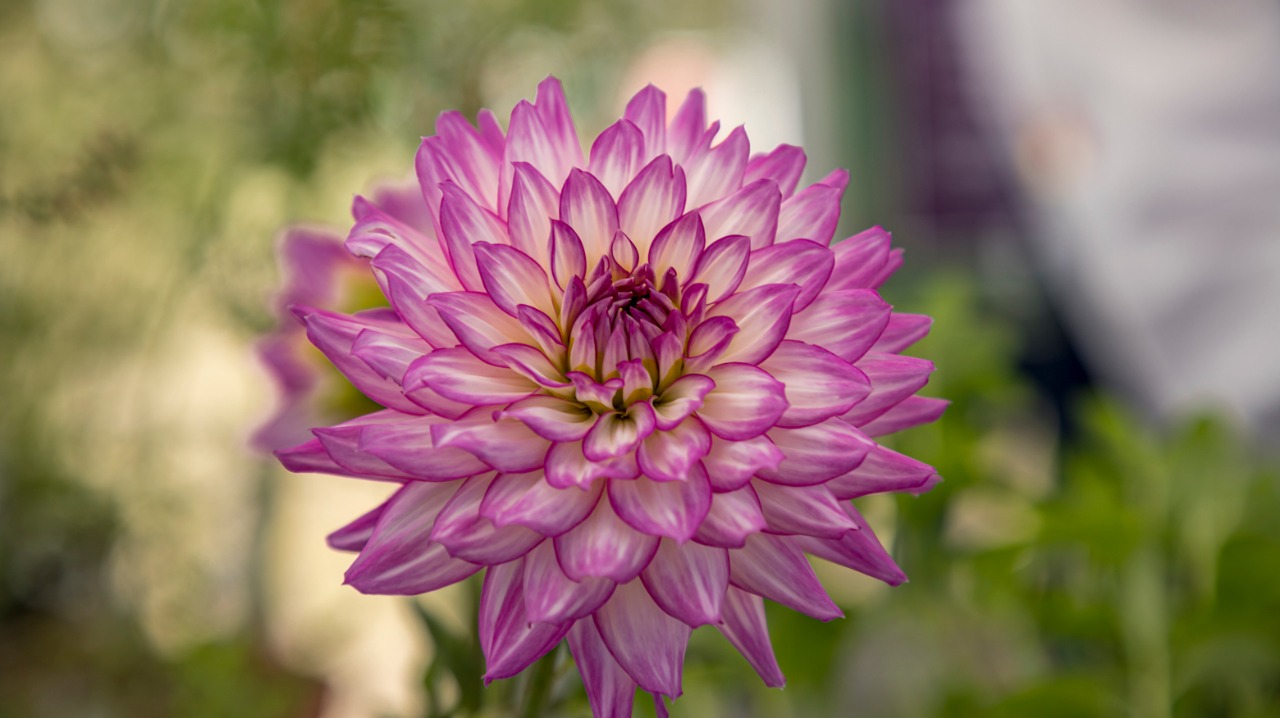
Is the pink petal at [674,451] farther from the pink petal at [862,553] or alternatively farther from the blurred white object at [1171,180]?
the blurred white object at [1171,180]

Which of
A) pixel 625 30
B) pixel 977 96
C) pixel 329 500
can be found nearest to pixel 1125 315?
pixel 977 96

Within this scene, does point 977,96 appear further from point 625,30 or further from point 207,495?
point 207,495

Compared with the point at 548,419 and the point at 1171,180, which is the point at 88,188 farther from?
the point at 1171,180

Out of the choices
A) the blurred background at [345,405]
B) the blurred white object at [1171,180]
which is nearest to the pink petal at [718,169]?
the blurred background at [345,405]

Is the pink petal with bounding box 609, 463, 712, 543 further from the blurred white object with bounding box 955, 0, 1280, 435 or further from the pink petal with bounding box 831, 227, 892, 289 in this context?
the blurred white object with bounding box 955, 0, 1280, 435

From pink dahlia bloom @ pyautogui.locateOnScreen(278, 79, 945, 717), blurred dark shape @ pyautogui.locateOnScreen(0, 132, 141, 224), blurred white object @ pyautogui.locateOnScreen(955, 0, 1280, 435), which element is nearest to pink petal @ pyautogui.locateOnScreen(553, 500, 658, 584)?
pink dahlia bloom @ pyautogui.locateOnScreen(278, 79, 945, 717)

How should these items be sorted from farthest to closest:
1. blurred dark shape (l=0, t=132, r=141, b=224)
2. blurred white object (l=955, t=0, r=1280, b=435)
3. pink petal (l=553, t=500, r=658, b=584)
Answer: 1. blurred white object (l=955, t=0, r=1280, b=435)
2. blurred dark shape (l=0, t=132, r=141, b=224)
3. pink petal (l=553, t=500, r=658, b=584)
